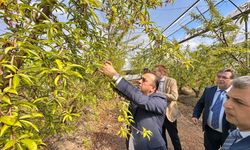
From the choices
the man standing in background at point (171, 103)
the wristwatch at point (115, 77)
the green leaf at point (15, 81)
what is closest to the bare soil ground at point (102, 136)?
the man standing in background at point (171, 103)

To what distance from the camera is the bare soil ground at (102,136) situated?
511 cm

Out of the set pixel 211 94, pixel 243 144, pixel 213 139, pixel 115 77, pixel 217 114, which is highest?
pixel 115 77

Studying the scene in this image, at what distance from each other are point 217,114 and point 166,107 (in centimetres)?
104

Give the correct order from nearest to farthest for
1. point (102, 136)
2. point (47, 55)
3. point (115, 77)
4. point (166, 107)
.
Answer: point (47, 55), point (115, 77), point (166, 107), point (102, 136)

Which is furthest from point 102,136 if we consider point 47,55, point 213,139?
point 47,55

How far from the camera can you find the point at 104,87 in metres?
2.44

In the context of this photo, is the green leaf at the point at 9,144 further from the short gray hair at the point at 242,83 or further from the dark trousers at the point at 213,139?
the dark trousers at the point at 213,139

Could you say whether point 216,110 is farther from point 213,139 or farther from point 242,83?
point 242,83

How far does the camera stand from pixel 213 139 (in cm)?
392

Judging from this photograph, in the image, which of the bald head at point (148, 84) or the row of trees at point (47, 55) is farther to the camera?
the bald head at point (148, 84)

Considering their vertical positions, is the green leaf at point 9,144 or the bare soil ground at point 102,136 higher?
the green leaf at point 9,144

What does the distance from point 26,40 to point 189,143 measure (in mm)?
5807

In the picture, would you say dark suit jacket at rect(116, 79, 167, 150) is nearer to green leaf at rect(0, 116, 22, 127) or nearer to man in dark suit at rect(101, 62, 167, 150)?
man in dark suit at rect(101, 62, 167, 150)

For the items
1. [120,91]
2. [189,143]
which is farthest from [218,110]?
[189,143]
